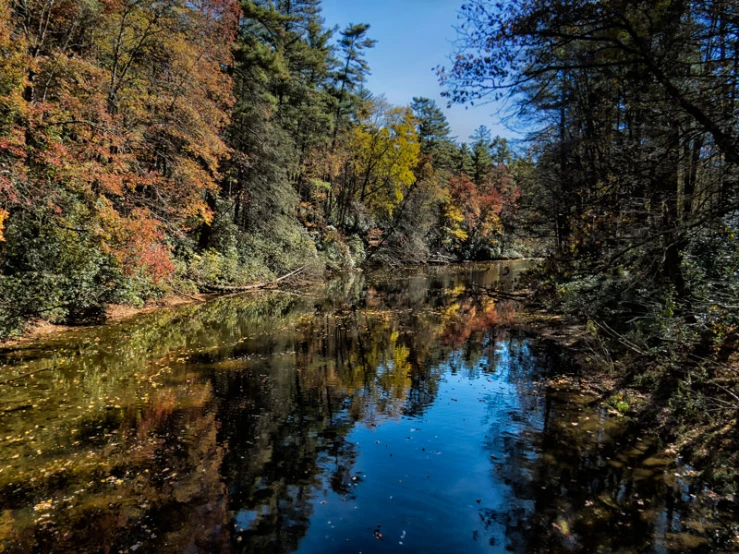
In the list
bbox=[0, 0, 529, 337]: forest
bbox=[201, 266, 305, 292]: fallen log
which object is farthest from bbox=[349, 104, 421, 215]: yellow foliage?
bbox=[201, 266, 305, 292]: fallen log

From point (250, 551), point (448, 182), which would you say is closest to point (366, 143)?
point (448, 182)

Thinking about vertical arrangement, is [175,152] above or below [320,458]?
above

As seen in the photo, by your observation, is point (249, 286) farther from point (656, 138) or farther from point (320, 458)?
point (656, 138)

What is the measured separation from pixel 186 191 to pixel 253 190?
5.84 m

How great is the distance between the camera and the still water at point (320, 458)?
5121mm

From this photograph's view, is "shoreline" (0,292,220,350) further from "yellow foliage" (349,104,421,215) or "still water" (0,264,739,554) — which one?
"yellow foliage" (349,104,421,215)

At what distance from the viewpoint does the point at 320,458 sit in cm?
695

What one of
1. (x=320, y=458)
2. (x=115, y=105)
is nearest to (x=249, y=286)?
(x=115, y=105)

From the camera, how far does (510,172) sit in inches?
2125

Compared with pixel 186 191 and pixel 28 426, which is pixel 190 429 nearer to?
pixel 28 426

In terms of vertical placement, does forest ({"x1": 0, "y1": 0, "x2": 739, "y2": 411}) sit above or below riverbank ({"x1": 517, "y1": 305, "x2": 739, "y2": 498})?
above

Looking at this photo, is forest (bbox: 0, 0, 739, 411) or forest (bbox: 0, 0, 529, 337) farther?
forest (bbox: 0, 0, 529, 337)

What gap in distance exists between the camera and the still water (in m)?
5.12

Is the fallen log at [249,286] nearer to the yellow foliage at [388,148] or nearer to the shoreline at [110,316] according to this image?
the shoreline at [110,316]
